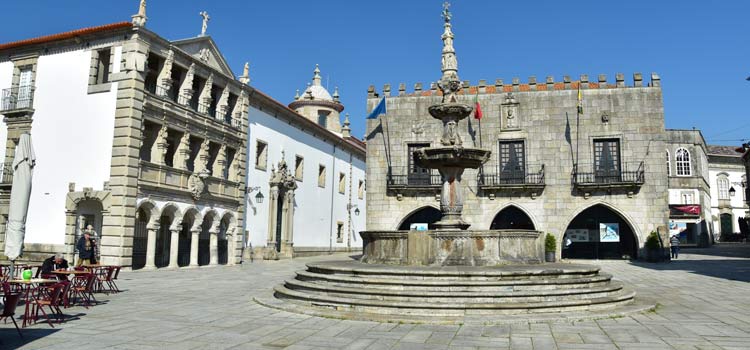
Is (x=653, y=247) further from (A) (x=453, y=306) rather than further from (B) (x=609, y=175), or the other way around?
(A) (x=453, y=306)

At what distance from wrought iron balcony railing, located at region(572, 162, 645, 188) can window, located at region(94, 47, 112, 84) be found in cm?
2189

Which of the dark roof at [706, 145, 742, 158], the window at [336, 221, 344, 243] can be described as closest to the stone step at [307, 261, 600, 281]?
the window at [336, 221, 344, 243]

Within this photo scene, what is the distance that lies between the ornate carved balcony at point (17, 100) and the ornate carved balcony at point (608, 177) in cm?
2504

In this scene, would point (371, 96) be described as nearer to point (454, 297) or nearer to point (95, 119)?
point (95, 119)

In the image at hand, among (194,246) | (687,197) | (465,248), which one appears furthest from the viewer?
(687,197)

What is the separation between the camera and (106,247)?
803 inches

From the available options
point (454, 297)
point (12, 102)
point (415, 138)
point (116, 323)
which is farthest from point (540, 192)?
point (12, 102)

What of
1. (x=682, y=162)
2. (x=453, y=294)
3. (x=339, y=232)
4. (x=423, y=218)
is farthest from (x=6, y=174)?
(x=682, y=162)

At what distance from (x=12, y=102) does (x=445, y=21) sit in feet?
63.0

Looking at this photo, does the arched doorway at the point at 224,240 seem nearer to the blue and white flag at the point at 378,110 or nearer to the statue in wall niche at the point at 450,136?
the blue and white flag at the point at 378,110

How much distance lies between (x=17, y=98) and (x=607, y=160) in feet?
89.8

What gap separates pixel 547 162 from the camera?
91.0 feet

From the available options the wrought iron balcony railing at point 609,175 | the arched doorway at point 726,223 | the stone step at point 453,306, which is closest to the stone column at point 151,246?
the stone step at point 453,306

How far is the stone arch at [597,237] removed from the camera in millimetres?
27109
